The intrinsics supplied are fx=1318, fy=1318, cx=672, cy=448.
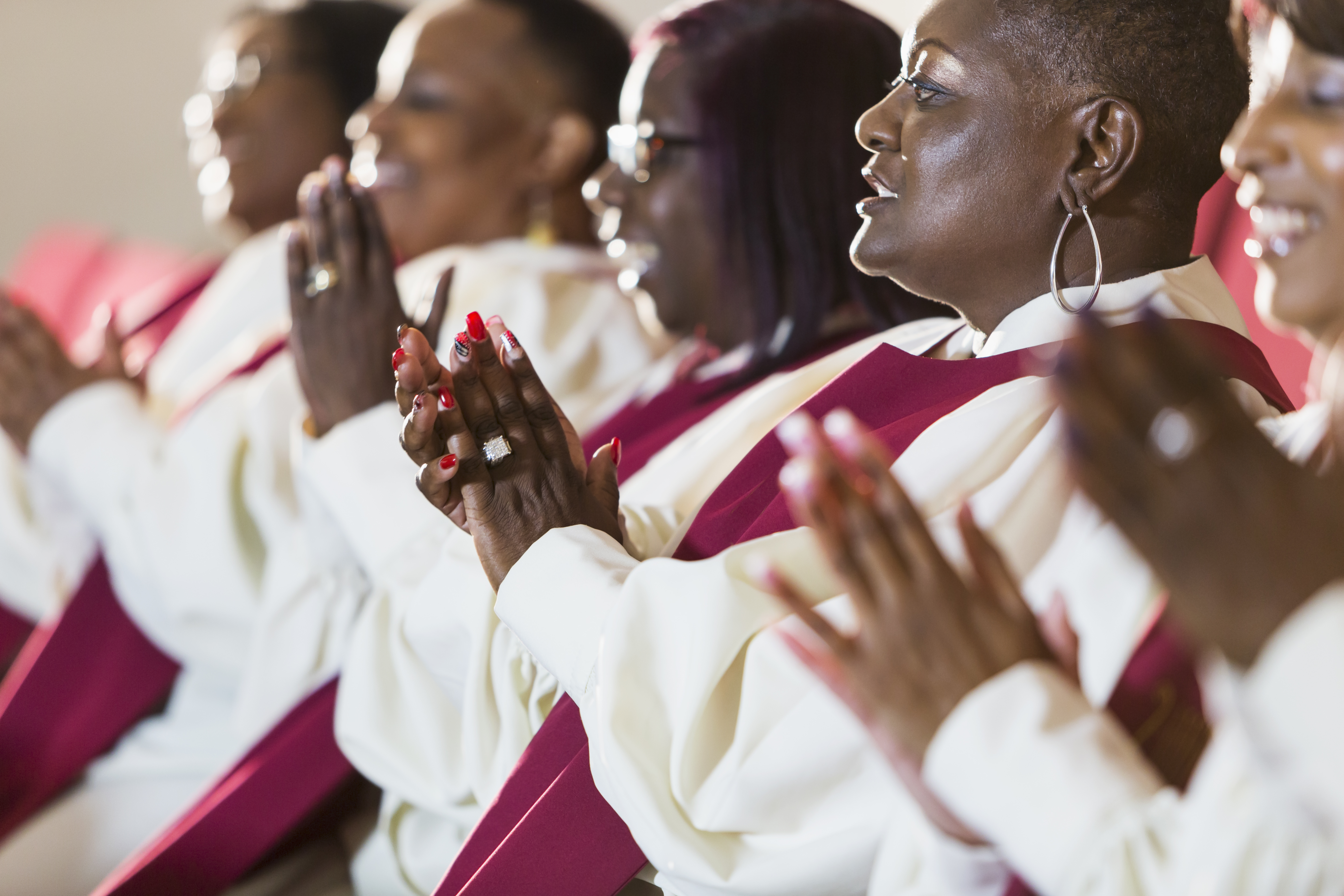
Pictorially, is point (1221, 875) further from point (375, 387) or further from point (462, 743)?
point (375, 387)

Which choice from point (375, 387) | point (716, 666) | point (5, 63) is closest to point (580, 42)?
point (375, 387)

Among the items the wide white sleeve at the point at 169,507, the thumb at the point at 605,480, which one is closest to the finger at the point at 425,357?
the thumb at the point at 605,480

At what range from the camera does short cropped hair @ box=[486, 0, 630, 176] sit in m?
1.95

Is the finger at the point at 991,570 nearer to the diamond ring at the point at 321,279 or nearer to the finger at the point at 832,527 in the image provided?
the finger at the point at 832,527

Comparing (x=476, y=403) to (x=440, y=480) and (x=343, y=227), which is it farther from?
(x=343, y=227)

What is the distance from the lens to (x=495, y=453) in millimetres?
1057

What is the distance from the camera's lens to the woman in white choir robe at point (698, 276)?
1.25 metres

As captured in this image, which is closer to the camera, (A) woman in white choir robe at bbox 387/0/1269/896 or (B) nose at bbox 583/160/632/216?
(A) woman in white choir robe at bbox 387/0/1269/896

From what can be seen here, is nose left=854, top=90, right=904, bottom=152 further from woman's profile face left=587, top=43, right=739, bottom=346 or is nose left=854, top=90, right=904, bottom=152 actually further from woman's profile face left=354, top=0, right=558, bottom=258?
woman's profile face left=354, top=0, right=558, bottom=258

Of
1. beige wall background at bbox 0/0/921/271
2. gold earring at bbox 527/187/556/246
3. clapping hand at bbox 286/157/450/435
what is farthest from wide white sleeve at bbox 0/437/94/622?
beige wall background at bbox 0/0/921/271

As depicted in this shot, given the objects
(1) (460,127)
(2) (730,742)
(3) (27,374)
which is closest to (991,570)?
(2) (730,742)

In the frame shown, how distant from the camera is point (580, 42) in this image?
1.98 m

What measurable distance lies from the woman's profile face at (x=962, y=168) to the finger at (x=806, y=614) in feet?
1.62

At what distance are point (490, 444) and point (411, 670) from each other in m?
0.31
